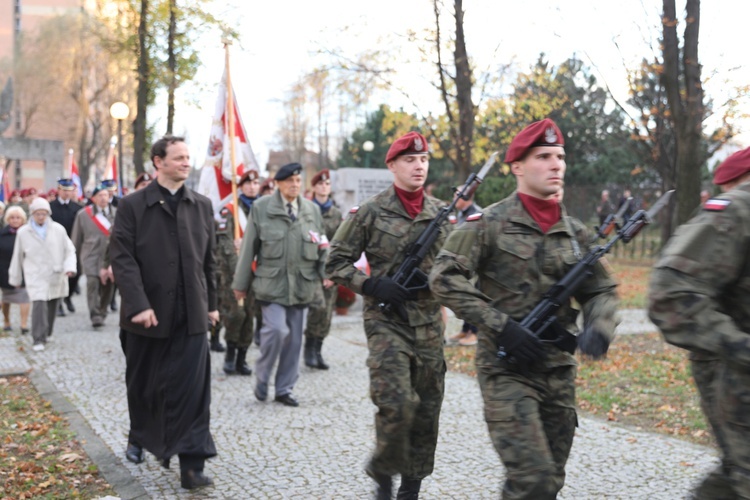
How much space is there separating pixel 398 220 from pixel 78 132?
51612 millimetres

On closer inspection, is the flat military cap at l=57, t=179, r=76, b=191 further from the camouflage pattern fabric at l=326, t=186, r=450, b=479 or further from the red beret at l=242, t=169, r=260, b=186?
the camouflage pattern fabric at l=326, t=186, r=450, b=479

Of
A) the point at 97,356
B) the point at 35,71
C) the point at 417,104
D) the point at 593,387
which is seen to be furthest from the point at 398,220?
the point at 35,71

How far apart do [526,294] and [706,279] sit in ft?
3.73

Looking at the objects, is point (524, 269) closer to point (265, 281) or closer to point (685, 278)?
point (685, 278)

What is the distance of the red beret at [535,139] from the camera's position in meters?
4.04

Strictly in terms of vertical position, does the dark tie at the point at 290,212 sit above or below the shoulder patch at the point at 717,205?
below

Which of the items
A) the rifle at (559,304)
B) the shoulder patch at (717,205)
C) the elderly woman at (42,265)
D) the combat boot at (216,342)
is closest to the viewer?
the shoulder patch at (717,205)

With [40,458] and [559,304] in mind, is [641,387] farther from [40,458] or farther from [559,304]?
[40,458]

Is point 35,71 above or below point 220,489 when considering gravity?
above

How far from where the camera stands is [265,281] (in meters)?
8.09

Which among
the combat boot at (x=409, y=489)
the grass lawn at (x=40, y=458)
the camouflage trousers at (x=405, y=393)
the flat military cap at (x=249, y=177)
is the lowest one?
the grass lawn at (x=40, y=458)

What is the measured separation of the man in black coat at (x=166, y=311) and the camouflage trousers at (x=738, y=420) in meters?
3.59

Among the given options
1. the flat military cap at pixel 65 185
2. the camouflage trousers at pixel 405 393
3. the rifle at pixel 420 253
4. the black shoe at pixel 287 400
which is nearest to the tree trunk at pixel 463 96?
the flat military cap at pixel 65 185

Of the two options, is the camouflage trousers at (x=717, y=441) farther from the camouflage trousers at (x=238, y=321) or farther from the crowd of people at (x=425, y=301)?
the camouflage trousers at (x=238, y=321)
